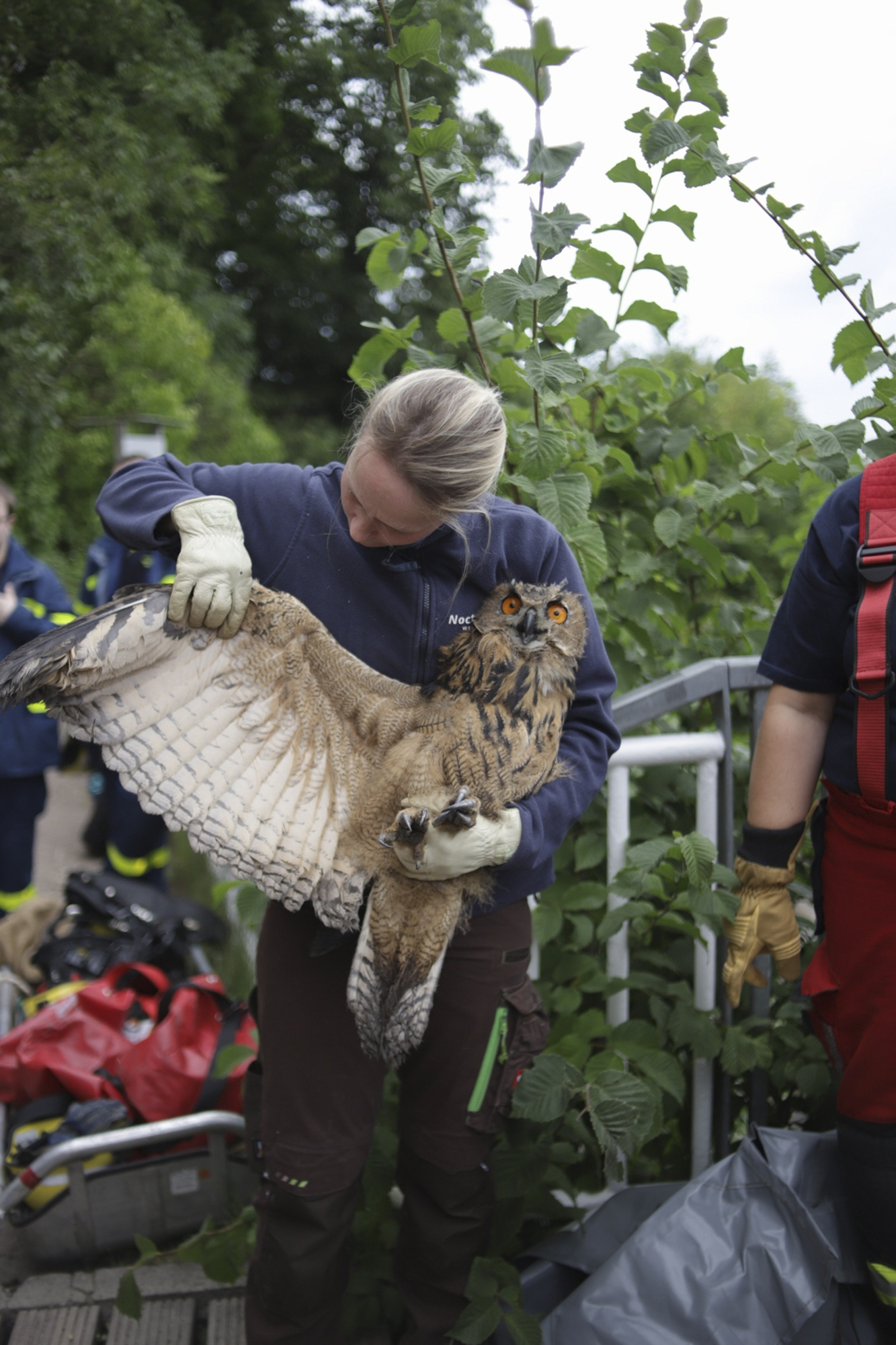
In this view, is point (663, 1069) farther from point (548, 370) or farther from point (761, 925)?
point (548, 370)

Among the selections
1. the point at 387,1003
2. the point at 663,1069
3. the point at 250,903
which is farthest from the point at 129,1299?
the point at 663,1069

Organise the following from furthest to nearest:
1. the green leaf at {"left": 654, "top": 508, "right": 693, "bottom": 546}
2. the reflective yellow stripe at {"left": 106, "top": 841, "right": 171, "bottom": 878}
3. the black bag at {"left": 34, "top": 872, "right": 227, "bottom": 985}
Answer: the reflective yellow stripe at {"left": 106, "top": 841, "right": 171, "bottom": 878}, the black bag at {"left": 34, "top": 872, "right": 227, "bottom": 985}, the green leaf at {"left": 654, "top": 508, "right": 693, "bottom": 546}

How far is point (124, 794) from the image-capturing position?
410cm

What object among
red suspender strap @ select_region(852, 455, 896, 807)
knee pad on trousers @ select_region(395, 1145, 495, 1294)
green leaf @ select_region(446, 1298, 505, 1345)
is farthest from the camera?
knee pad on trousers @ select_region(395, 1145, 495, 1294)

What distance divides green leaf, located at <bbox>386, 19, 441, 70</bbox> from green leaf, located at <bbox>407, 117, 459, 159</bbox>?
0.10 m

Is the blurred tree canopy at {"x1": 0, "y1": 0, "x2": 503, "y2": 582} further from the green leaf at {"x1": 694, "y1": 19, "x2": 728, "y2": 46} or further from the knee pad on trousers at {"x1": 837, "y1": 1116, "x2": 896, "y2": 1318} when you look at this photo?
the knee pad on trousers at {"x1": 837, "y1": 1116, "x2": 896, "y2": 1318}

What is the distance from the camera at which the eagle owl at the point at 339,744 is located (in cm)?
140

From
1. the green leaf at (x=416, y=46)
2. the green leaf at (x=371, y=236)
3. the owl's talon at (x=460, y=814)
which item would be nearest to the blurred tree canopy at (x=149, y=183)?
the green leaf at (x=371, y=236)

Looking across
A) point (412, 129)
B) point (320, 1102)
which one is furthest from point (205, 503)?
point (320, 1102)

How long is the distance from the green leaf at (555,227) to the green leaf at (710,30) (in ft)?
1.56

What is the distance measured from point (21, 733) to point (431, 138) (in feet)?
8.72

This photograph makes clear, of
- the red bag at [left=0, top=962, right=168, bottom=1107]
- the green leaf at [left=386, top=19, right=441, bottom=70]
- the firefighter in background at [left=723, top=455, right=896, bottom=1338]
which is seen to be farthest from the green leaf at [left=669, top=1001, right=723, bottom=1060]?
the green leaf at [left=386, top=19, right=441, bottom=70]

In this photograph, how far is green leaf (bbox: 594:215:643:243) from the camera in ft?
6.32

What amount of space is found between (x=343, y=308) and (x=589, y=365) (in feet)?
35.9
